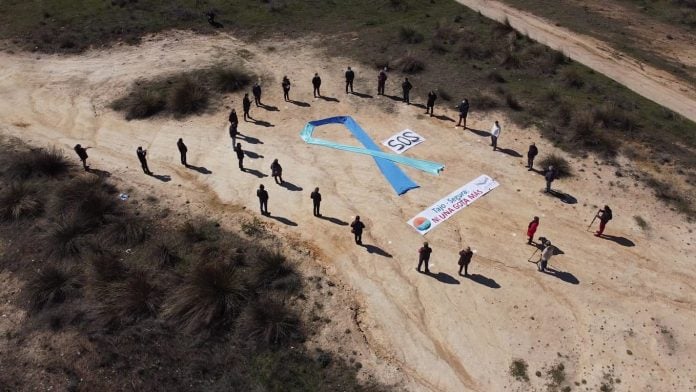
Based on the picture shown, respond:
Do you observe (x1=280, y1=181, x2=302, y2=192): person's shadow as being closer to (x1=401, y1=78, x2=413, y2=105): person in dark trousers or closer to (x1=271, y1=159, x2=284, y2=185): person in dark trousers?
(x1=271, y1=159, x2=284, y2=185): person in dark trousers

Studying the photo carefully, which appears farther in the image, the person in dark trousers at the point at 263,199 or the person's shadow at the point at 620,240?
the person in dark trousers at the point at 263,199

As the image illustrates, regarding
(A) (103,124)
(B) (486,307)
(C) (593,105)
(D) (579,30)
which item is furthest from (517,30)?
(A) (103,124)

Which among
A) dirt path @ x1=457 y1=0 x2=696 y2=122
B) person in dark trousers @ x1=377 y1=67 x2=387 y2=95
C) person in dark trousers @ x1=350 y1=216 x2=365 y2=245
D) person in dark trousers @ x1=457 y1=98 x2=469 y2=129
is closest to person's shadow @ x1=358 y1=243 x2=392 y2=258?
person in dark trousers @ x1=350 y1=216 x2=365 y2=245

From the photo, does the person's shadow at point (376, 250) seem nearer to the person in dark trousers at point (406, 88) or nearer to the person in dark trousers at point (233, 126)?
the person in dark trousers at point (233, 126)

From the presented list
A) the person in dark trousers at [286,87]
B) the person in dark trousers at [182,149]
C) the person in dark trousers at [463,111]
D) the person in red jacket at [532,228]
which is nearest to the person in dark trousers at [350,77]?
the person in dark trousers at [286,87]

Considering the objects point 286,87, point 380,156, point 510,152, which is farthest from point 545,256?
point 286,87

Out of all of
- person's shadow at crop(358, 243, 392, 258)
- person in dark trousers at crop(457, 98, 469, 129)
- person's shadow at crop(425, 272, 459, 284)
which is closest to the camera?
person's shadow at crop(425, 272, 459, 284)

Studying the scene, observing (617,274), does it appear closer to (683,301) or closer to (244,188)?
(683,301)
